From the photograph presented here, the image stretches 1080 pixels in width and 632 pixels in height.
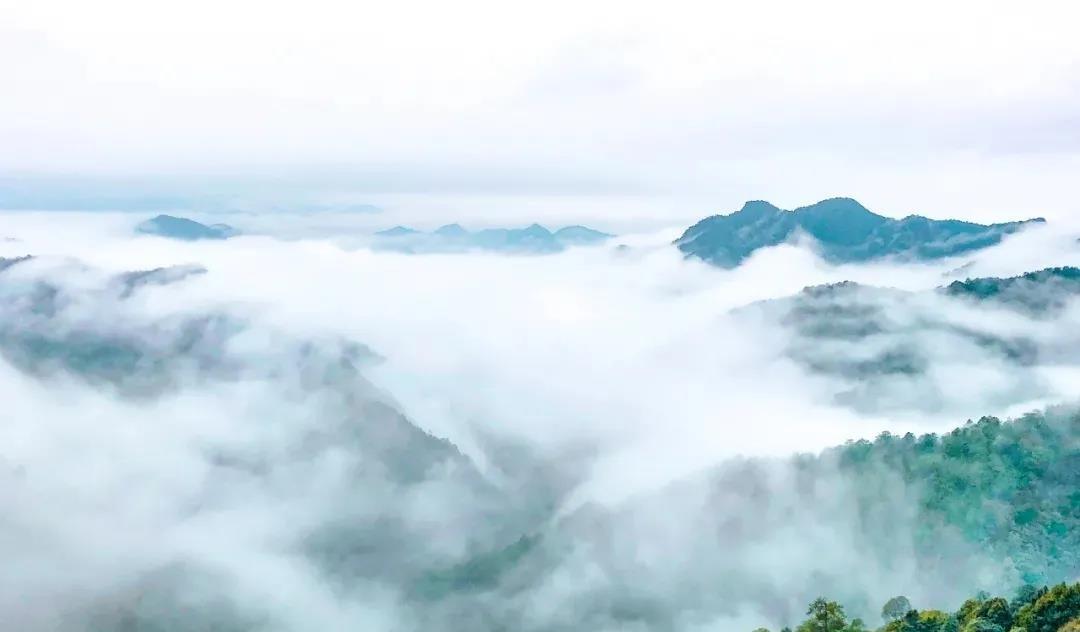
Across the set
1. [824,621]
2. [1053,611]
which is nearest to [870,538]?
Result: [824,621]

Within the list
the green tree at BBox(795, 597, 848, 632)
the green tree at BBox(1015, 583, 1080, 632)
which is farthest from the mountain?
the green tree at BBox(1015, 583, 1080, 632)

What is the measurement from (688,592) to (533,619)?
1251 inches

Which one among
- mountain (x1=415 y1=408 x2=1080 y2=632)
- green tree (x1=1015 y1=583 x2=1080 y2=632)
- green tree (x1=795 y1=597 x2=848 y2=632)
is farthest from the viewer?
mountain (x1=415 y1=408 x2=1080 y2=632)

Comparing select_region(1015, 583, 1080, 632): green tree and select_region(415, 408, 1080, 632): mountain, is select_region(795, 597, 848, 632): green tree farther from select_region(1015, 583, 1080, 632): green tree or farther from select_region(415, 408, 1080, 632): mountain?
select_region(415, 408, 1080, 632): mountain

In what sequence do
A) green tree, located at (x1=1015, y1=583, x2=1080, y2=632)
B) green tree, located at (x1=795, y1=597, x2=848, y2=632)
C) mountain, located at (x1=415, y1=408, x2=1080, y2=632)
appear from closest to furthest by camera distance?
green tree, located at (x1=1015, y1=583, x2=1080, y2=632), green tree, located at (x1=795, y1=597, x2=848, y2=632), mountain, located at (x1=415, y1=408, x2=1080, y2=632)

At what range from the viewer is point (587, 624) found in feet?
587

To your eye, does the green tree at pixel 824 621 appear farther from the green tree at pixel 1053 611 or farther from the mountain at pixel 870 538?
the mountain at pixel 870 538

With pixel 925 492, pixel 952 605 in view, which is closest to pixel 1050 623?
pixel 952 605

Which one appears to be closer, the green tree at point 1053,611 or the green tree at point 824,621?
the green tree at point 1053,611

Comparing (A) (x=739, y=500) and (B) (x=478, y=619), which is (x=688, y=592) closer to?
(A) (x=739, y=500)

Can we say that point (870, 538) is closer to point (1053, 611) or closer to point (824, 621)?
point (824, 621)

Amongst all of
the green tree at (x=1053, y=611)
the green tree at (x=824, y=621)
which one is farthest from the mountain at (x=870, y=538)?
the green tree at (x=1053, y=611)

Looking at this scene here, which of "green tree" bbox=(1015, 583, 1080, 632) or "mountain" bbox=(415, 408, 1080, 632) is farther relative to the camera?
"mountain" bbox=(415, 408, 1080, 632)

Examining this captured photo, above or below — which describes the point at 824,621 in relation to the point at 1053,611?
below
